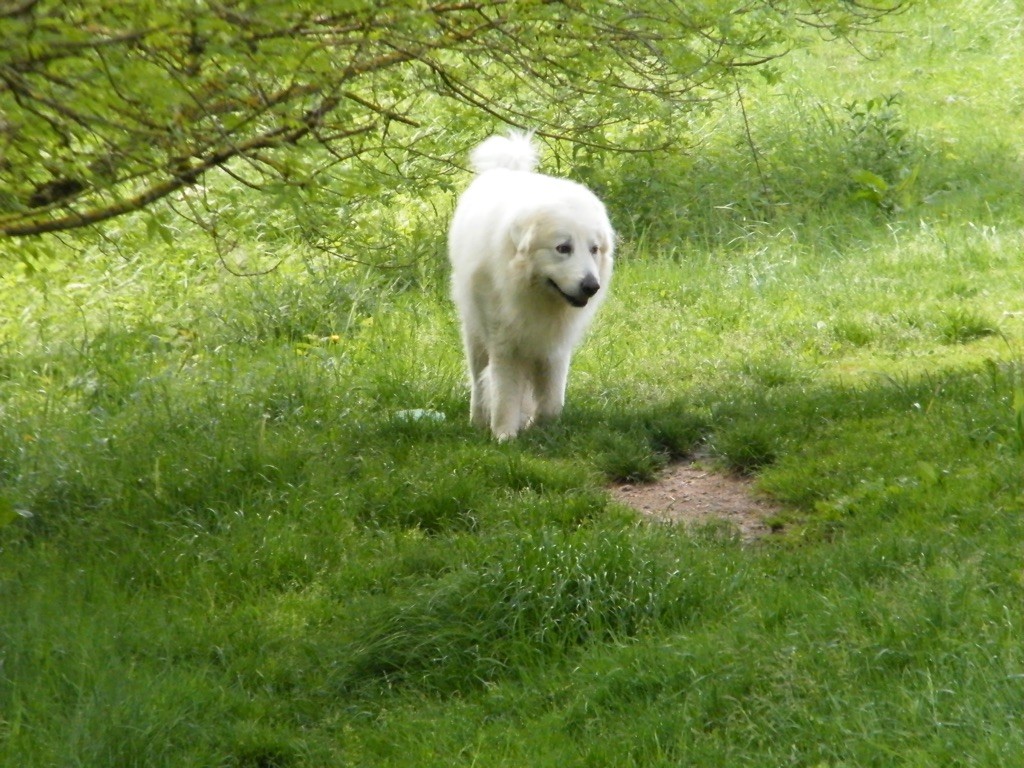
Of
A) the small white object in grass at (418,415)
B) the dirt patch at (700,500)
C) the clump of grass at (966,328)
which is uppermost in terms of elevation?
the clump of grass at (966,328)

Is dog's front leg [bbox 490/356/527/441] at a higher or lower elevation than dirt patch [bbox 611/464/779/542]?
higher

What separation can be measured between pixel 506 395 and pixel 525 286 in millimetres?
565

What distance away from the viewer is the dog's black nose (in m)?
6.46

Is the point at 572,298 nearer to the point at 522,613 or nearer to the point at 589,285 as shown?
the point at 589,285

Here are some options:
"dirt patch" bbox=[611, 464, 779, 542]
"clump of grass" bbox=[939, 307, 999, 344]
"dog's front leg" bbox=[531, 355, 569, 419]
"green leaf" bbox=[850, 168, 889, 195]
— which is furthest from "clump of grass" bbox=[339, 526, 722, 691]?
"green leaf" bbox=[850, 168, 889, 195]

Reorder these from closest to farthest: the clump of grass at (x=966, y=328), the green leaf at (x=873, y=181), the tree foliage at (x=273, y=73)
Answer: the tree foliage at (x=273, y=73) → the clump of grass at (x=966, y=328) → the green leaf at (x=873, y=181)

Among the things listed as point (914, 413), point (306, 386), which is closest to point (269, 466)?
point (306, 386)

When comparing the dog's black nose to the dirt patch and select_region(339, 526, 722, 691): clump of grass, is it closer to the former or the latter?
the dirt patch

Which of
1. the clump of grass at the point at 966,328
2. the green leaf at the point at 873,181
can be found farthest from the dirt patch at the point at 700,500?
the green leaf at the point at 873,181

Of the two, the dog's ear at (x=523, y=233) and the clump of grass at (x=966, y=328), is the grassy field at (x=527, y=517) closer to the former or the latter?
the clump of grass at (x=966, y=328)

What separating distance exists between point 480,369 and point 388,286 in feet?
8.63

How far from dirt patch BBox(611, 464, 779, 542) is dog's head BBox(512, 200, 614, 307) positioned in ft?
3.25

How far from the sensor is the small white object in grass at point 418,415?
22.1ft

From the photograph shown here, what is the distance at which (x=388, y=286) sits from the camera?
9742mm
